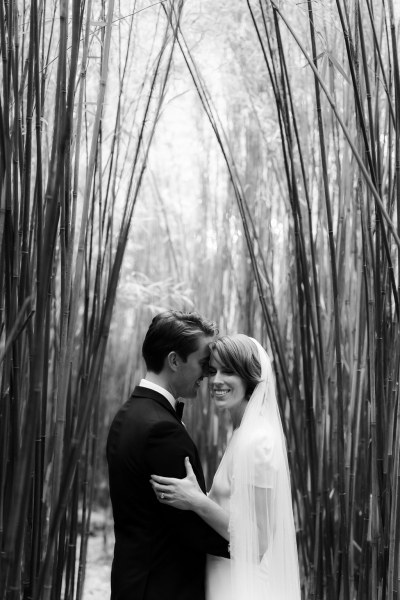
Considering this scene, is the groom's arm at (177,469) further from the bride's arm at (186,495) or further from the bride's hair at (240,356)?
the bride's hair at (240,356)

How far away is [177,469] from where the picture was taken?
1336 millimetres

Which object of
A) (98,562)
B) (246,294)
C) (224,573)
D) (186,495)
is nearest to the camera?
(186,495)

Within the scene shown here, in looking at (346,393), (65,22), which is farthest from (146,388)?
(346,393)

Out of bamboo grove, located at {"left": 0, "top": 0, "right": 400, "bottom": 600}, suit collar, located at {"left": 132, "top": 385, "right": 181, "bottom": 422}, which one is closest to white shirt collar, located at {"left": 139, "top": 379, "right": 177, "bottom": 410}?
suit collar, located at {"left": 132, "top": 385, "right": 181, "bottom": 422}

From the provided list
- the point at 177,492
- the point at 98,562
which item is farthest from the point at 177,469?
the point at 98,562

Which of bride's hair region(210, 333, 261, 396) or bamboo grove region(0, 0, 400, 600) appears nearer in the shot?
bamboo grove region(0, 0, 400, 600)

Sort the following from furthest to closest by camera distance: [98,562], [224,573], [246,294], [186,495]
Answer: [98,562]
[246,294]
[224,573]
[186,495]

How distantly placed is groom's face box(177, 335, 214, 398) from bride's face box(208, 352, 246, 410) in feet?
0.06

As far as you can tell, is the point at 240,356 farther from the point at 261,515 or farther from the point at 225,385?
the point at 261,515

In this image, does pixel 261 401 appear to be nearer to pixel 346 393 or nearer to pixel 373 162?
pixel 373 162

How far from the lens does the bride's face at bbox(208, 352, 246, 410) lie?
4.85ft

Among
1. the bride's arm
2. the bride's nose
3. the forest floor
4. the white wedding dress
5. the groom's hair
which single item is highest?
the groom's hair

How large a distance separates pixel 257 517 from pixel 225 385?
10.4 inches

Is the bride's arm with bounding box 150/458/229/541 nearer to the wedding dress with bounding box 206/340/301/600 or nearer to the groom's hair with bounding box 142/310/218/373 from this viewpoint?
the wedding dress with bounding box 206/340/301/600
